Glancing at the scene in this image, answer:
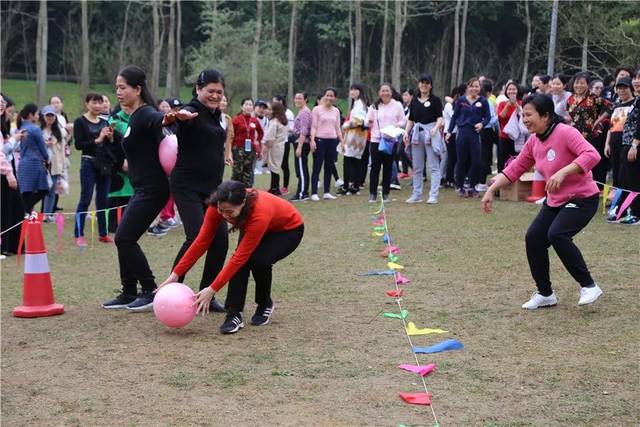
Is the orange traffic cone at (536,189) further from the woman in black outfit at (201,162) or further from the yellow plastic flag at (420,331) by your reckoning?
the woman in black outfit at (201,162)

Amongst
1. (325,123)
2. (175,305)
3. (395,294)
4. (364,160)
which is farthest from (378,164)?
(175,305)

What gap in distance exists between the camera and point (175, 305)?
6.43 metres

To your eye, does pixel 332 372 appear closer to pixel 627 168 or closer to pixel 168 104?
pixel 627 168

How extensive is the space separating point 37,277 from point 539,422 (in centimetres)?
479

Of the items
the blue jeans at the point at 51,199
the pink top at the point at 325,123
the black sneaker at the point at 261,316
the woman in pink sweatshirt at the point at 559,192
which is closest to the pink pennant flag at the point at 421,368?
the black sneaker at the point at 261,316

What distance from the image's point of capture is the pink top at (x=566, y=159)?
6.75 metres

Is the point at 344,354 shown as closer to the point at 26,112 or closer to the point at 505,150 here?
the point at 26,112

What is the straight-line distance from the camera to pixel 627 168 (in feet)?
36.1

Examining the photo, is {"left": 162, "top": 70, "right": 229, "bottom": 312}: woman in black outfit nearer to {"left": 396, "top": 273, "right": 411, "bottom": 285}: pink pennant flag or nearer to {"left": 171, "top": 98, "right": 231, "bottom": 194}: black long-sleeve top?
{"left": 171, "top": 98, "right": 231, "bottom": 194}: black long-sleeve top

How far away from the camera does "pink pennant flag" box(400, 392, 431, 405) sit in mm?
4965

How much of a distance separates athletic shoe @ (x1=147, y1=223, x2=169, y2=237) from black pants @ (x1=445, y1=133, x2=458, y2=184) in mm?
5999

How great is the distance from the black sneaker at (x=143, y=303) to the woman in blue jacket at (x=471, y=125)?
7941 millimetres

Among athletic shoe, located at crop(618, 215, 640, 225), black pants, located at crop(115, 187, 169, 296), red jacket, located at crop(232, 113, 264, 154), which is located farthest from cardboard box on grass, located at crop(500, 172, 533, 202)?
black pants, located at crop(115, 187, 169, 296)

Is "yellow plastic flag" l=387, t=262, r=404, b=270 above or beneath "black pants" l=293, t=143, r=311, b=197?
beneath
